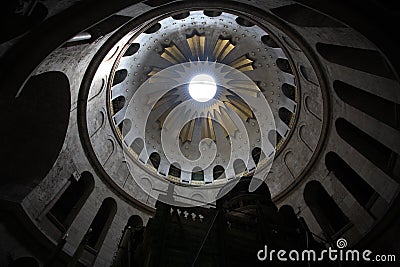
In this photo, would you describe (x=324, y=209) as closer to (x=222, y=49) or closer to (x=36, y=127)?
(x=222, y=49)

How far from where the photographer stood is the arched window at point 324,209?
466 inches

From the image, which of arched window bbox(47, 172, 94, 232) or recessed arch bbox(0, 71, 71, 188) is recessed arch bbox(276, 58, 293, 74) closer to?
recessed arch bbox(0, 71, 71, 188)

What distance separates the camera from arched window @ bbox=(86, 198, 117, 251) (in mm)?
12852

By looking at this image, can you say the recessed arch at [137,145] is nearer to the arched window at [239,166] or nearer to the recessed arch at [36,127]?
the arched window at [239,166]

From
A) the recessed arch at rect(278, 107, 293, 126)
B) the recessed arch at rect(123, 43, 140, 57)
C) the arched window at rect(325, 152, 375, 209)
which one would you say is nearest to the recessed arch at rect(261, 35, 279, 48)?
the recessed arch at rect(278, 107, 293, 126)

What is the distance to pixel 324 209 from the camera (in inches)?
508

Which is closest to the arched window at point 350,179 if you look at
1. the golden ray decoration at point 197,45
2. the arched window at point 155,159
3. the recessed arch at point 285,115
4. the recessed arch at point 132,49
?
the recessed arch at point 285,115

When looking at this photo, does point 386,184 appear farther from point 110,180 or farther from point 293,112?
point 110,180

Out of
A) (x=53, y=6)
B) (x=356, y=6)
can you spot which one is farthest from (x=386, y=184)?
(x=53, y=6)

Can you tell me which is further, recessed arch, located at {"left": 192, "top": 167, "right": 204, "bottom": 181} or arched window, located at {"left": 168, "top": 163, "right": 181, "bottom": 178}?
recessed arch, located at {"left": 192, "top": 167, "right": 204, "bottom": 181}

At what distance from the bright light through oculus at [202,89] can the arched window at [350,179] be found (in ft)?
32.8

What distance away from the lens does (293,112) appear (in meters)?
15.2

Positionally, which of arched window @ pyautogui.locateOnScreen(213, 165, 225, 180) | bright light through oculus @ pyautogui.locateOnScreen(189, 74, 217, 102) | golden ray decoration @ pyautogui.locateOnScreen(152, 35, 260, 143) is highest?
bright light through oculus @ pyautogui.locateOnScreen(189, 74, 217, 102)

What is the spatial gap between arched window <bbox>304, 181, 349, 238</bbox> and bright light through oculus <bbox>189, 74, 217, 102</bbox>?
31.9 feet
